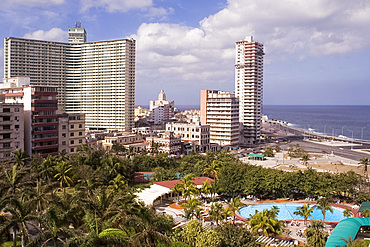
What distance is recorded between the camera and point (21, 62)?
157 m

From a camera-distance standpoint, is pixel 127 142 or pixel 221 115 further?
pixel 221 115

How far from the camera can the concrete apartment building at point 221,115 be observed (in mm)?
132625

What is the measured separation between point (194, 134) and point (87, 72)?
2913 inches

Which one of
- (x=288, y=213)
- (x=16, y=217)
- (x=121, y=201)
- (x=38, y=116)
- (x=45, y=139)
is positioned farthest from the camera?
(x=45, y=139)

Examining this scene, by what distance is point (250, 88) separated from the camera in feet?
501

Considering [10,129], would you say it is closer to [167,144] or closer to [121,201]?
[121,201]

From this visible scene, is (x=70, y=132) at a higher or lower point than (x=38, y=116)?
lower

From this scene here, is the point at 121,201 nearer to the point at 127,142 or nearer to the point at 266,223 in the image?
the point at 266,223

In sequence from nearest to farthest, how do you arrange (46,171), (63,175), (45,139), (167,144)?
(63,175) → (46,171) → (45,139) → (167,144)

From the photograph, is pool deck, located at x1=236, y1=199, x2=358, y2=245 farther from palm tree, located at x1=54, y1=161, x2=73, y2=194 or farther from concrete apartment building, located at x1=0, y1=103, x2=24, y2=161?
concrete apartment building, located at x1=0, y1=103, x2=24, y2=161

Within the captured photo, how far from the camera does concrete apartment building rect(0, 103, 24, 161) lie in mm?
59531

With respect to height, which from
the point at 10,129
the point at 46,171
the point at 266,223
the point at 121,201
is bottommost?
the point at 266,223

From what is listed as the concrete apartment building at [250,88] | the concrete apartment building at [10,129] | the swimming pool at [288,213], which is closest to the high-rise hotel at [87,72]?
the concrete apartment building at [250,88]

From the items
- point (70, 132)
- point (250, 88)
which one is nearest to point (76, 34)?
point (250, 88)
